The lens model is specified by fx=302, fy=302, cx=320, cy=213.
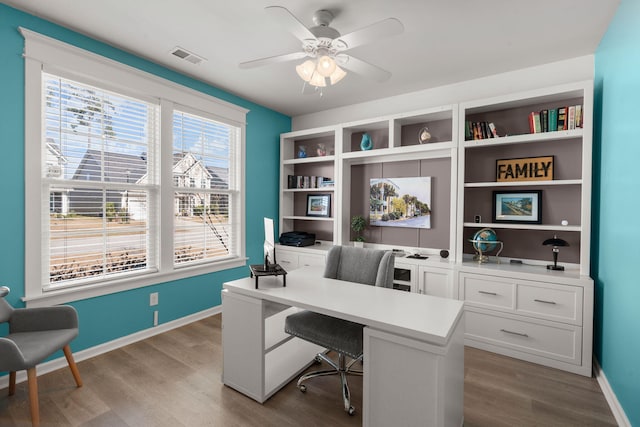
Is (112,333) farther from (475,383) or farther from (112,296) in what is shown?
(475,383)

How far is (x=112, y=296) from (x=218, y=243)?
1234mm

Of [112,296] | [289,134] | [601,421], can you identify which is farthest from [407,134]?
[112,296]

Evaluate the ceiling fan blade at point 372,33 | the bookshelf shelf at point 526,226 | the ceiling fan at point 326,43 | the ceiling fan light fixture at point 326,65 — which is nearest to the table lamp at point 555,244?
the bookshelf shelf at point 526,226

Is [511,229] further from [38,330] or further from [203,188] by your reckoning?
[38,330]

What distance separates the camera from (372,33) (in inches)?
68.4

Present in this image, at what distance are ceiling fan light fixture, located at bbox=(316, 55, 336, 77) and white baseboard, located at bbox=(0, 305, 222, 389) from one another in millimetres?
2833

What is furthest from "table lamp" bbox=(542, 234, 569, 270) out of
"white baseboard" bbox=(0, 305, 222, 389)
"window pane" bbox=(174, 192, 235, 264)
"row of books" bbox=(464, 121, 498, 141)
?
"white baseboard" bbox=(0, 305, 222, 389)

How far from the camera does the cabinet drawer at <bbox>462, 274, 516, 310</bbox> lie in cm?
265

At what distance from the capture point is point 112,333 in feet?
8.82

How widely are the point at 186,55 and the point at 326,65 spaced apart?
1575 mm

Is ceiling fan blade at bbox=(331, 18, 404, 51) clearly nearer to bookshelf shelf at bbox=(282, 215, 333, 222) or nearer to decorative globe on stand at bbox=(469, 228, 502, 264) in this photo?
decorative globe on stand at bbox=(469, 228, 502, 264)

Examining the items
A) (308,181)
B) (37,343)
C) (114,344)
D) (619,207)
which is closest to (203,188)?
(308,181)

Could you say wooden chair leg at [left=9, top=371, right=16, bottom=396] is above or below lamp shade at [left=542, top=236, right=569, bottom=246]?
below

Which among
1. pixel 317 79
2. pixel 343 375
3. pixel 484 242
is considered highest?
pixel 317 79
